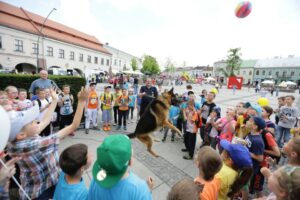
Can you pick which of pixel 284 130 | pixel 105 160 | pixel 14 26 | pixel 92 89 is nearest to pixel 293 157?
pixel 105 160

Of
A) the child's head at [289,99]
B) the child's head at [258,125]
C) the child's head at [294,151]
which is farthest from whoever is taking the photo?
the child's head at [289,99]

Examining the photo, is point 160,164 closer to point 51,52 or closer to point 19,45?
point 19,45

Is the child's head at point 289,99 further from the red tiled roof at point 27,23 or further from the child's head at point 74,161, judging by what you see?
the red tiled roof at point 27,23

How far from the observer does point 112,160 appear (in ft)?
3.91

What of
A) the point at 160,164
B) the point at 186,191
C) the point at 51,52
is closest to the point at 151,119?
the point at 186,191

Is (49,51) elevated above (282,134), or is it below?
above

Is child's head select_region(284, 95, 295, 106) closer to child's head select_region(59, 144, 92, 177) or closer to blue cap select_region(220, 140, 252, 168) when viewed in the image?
blue cap select_region(220, 140, 252, 168)

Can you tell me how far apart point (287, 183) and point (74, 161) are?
6.20 feet

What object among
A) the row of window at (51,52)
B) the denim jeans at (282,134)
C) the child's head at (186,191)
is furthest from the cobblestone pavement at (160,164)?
the row of window at (51,52)

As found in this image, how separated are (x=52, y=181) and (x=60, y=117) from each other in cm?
432

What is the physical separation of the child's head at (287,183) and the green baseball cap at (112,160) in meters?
1.26

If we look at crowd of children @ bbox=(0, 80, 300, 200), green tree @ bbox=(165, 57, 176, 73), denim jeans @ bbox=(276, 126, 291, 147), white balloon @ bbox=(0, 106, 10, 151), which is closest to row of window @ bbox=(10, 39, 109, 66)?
crowd of children @ bbox=(0, 80, 300, 200)

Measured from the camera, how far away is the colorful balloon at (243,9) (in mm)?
5948

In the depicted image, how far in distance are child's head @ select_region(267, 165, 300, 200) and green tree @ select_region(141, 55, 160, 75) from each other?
65.4m
